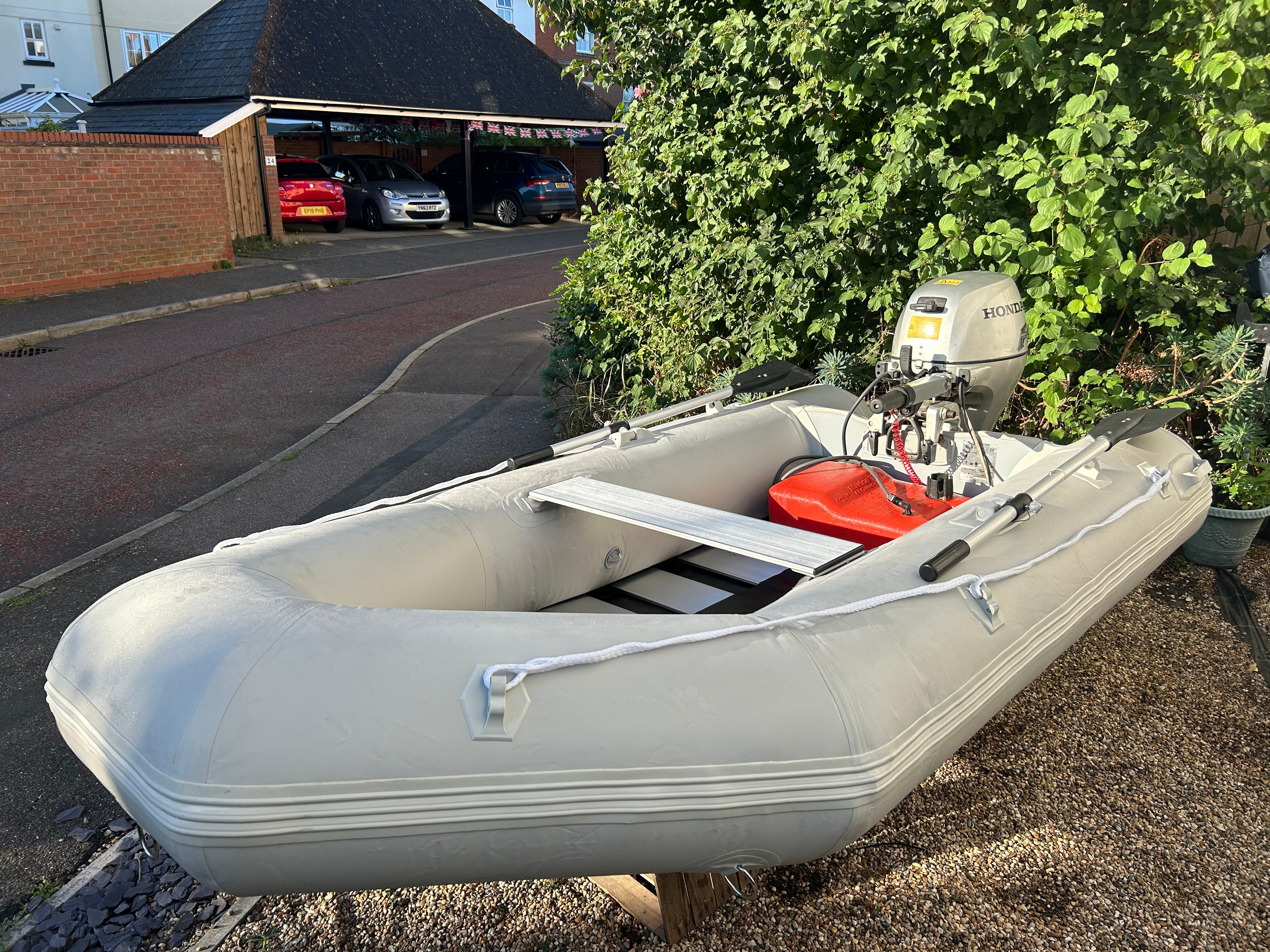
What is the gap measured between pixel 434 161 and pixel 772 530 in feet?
76.4

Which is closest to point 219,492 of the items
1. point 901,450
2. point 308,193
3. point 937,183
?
point 901,450

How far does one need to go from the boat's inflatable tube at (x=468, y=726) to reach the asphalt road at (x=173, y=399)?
2712 mm

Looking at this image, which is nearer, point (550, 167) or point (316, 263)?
point (316, 263)

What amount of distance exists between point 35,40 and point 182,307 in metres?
17.8

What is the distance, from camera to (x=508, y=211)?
20375 mm

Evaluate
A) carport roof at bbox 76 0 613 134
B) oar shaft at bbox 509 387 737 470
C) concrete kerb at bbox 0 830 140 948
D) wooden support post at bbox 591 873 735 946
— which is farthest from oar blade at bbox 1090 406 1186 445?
carport roof at bbox 76 0 613 134

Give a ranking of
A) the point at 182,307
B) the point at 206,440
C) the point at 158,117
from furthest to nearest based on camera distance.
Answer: the point at 158,117, the point at 182,307, the point at 206,440

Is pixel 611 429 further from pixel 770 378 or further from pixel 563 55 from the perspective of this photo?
pixel 563 55

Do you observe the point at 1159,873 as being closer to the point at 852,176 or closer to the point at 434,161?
the point at 852,176

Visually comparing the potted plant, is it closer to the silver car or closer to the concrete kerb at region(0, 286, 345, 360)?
the concrete kerb at region(0, 286, 345, 360)

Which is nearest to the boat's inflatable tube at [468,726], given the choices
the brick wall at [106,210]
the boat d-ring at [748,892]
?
the boat d-ring at [748,892]

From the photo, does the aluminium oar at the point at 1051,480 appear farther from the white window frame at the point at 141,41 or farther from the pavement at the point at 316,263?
the white window frame at the point at 141,41

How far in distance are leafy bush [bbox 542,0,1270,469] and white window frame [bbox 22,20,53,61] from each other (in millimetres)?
23134

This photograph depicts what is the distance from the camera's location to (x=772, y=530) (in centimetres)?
293
